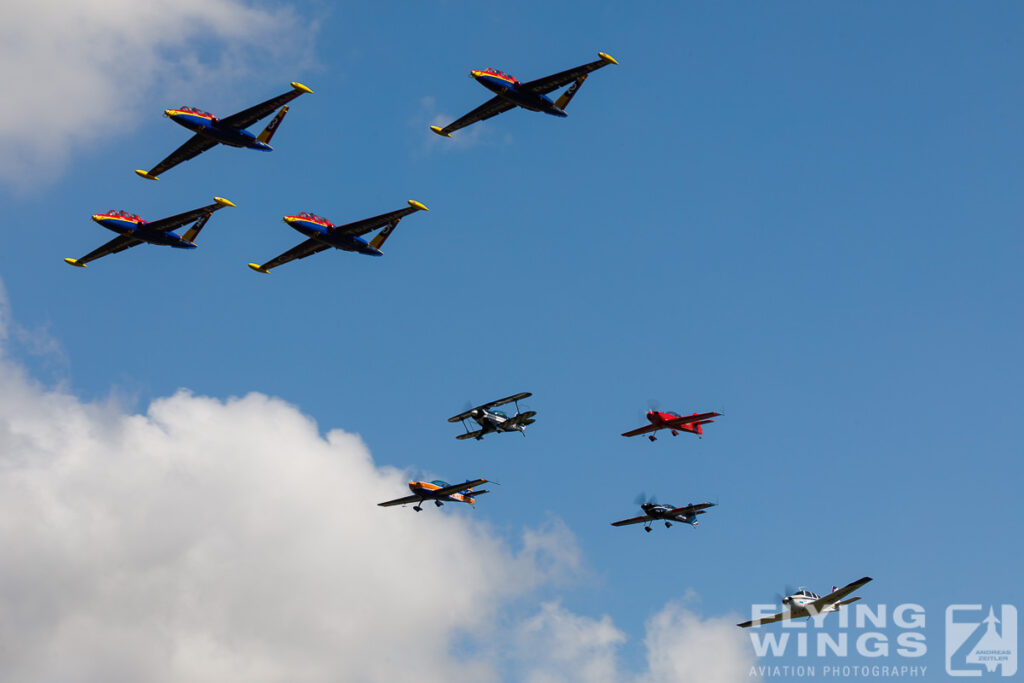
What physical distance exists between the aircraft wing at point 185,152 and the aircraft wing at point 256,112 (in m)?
3.64

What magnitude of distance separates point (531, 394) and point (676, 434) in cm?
1594

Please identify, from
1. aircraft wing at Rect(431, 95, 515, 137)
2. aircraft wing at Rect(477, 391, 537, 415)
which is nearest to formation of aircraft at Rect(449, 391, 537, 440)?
aircraft wing at Rect(477, 391, 537, 415)

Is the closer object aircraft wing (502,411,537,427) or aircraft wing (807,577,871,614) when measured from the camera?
aircraft wing (807,577,871,614)

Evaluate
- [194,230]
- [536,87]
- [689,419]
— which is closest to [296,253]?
[194,230]

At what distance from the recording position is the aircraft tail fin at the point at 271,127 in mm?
91875

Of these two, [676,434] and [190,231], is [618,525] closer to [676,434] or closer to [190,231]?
[676,434]

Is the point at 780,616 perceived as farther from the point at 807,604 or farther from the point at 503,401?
the point at 503,401

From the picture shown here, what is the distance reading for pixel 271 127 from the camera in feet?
303

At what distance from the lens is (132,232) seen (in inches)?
4003

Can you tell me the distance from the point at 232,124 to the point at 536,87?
88.9 feet

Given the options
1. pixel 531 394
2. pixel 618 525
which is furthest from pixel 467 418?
pixel 618 525

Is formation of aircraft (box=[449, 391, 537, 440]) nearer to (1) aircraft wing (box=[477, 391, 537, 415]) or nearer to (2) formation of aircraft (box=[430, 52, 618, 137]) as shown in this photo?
(1) aircraft wing (box=[477, 391, 537, 415])

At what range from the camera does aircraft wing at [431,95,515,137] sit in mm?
94312

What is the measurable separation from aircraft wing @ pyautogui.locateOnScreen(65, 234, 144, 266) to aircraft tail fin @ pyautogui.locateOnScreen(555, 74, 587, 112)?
45.2 metres
